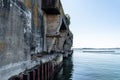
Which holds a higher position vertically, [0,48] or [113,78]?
[0,48]

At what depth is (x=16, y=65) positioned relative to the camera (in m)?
7.97

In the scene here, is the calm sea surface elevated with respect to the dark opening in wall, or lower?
lower

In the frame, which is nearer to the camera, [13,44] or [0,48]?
[0,48]

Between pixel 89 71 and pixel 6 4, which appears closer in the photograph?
pixel 6 4

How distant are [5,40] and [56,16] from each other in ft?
40.8

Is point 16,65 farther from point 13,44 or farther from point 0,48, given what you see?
point 0,48

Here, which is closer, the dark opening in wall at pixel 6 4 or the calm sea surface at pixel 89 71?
the dark opening in wall at pixel 6 4

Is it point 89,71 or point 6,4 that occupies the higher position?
point 6,4

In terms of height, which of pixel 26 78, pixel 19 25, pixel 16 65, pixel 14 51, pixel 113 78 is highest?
pixel 19 25

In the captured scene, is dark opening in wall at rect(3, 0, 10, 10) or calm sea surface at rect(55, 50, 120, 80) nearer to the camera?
dark opening in wall at rect(3, 0, 10, 10)

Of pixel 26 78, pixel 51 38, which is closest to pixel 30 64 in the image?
pixel 26 78

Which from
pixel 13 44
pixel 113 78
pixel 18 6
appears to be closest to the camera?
pixel 13 44

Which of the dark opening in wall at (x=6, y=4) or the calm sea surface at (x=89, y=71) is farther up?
the dark opening in wall at (x=6, y=4)

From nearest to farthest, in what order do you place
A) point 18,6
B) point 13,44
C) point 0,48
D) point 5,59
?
point 0,48, point 5,59, point 13,44, point 18,6
